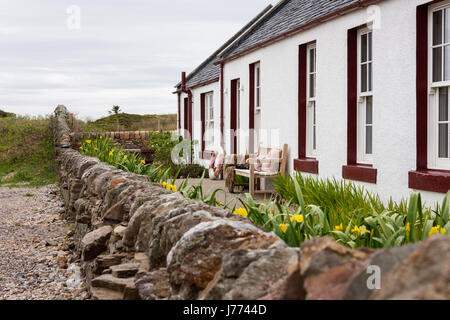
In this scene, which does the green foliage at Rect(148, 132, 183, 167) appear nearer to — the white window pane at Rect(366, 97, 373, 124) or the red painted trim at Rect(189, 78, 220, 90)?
the red painted trim at Rect(189, 78, 220, 90)

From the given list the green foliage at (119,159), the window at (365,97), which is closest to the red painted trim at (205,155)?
the green foliage at (119,159)

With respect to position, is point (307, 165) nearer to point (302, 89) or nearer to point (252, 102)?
point (302, 89)

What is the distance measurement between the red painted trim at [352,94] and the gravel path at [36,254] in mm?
4464

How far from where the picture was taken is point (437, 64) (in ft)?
21.5

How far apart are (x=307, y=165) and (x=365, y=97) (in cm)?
200

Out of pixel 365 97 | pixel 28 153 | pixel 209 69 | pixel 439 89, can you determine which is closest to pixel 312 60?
pixel 365 97

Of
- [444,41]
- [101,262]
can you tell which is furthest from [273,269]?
[444,41]

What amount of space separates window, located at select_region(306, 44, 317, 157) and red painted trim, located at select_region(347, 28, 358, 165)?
1553 millimetres

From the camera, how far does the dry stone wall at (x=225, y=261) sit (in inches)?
→ 66.3

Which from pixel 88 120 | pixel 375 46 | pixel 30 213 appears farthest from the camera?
pixel 88 120

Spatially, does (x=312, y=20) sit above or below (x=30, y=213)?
above
